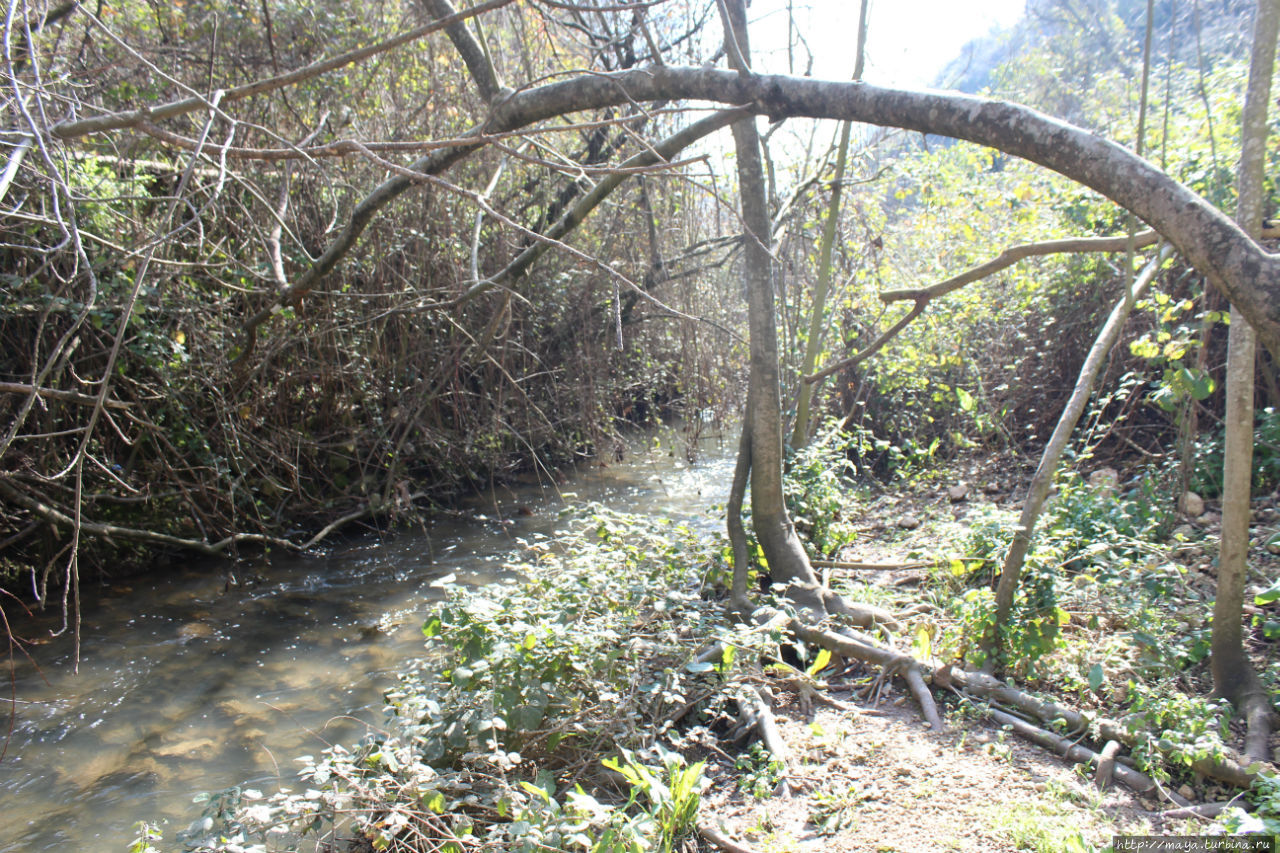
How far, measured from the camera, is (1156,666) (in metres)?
3.17

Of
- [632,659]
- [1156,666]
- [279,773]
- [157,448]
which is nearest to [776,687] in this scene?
[632,659]

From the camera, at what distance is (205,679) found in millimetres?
4543

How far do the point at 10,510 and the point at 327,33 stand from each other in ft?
14.9

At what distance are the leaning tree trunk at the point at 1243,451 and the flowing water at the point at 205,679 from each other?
3.98 m

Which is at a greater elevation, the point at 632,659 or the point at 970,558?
the point at 970,558

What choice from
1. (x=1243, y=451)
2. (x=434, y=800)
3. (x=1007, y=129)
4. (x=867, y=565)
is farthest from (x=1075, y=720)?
(x=434, y=800)

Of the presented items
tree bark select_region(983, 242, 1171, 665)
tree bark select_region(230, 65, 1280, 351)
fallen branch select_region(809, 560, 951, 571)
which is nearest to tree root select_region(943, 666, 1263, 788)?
tree bark select_region(983, 242, 1171, 665)

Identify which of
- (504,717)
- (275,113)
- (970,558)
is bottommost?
(504,717)

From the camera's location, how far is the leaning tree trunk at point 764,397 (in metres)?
4.21

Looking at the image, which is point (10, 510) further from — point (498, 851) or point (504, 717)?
point (498, 851)

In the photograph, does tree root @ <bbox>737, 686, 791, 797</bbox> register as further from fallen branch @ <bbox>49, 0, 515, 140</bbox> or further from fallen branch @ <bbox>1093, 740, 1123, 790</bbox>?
fallen branch @ <bbox>49, 0, 515, 140</bbox>

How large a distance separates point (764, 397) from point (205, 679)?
151 inches

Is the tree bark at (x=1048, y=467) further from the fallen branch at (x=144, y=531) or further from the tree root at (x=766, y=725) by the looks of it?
the fallen branch at (x=144, y=531)

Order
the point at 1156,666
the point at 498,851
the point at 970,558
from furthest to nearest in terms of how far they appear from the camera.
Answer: the point at 970,558
the point at 1156,666
the point at 498,851
